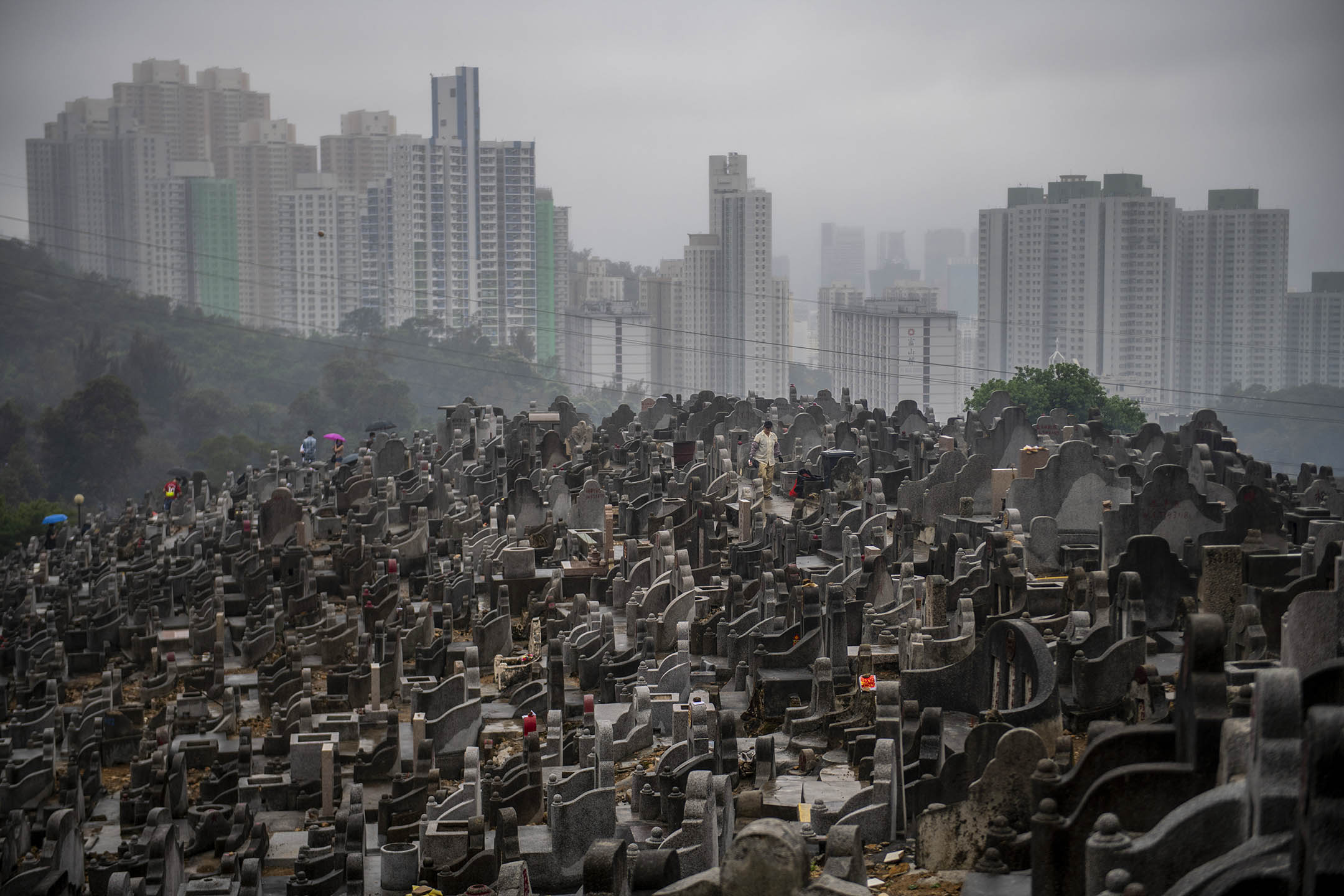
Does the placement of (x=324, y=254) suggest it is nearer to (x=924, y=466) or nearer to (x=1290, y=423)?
(x=1290, y=423)

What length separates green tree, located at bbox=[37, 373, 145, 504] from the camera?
3538 inches

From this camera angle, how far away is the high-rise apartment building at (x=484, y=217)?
13350cm

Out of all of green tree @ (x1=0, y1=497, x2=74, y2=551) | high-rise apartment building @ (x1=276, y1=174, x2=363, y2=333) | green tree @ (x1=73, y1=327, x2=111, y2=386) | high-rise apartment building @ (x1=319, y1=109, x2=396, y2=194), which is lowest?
green tree @ (x1=0, y1=497, x2=74, y2=551)

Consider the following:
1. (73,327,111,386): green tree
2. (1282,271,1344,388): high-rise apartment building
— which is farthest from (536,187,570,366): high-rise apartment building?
(1282,271,1344,388): high-rise apartment building

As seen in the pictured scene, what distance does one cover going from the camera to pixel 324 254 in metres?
150

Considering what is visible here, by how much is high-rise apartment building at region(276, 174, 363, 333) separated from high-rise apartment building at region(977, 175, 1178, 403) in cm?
6205

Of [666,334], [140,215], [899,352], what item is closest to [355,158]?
[140,215]

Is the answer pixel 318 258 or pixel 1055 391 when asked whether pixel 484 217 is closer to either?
pixel 318 258

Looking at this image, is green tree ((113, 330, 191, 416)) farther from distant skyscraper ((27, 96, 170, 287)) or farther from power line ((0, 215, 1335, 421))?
distant skyscraper ((27, 96, 170, 287))

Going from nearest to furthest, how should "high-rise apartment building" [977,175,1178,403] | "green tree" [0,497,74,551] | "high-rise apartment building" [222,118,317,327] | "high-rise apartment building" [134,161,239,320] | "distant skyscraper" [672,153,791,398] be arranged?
1. "green tree" [0,497,74,551]
2. "high-rise apartment building" [977,175,1178,403]
3. "distant skyscraper" [672,153,791,398]
4. "high-rise apartment building" [134,161,239,320]
5. "high-rise apartment building" [222,118,317,327]

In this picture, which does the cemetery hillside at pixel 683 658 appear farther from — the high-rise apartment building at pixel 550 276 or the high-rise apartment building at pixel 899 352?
the high-rise apartment building at pixel 550 276

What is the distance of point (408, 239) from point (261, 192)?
25.3 m

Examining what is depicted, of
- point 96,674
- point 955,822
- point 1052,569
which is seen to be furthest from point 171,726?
point 955,822

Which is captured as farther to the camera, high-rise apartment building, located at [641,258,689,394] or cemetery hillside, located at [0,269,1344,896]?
high-rise apartment building, located at [641,258,689,394]
